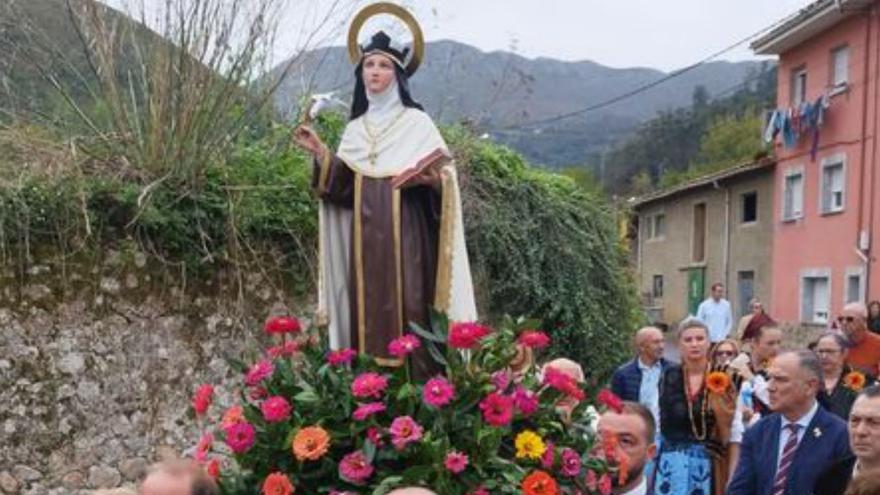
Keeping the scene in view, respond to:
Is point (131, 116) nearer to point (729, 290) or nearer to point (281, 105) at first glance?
point (281, 105)

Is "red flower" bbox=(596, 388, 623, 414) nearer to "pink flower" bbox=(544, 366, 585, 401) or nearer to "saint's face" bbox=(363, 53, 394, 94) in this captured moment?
"pink flower" bbox=(544, 366, 585, 401)

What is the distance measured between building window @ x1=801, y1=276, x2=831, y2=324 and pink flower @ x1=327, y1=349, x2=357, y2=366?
20.1 m

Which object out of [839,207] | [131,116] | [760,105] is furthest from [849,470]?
[760,105]

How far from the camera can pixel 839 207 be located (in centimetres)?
2184

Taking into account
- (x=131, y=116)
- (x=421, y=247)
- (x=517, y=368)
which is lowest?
(x=517, y=368)

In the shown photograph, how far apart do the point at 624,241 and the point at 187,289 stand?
4776mm

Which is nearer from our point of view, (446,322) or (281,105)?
(446,322)

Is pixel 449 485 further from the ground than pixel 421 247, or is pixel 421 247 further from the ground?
pixel 421 247

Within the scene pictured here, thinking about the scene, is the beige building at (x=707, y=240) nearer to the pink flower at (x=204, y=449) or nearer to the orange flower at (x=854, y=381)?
the orange flower at (x=854, y=381)

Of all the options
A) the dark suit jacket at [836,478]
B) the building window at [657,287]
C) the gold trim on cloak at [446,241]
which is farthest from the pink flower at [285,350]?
the building window at [657,287]

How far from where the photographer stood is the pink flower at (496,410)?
139 inches

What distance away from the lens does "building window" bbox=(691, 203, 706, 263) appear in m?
30.9

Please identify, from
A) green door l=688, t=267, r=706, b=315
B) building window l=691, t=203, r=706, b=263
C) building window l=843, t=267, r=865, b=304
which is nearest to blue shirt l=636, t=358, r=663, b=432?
building window l=843, t=267, r=865, b=304

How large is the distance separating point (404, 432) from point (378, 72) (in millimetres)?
1498
